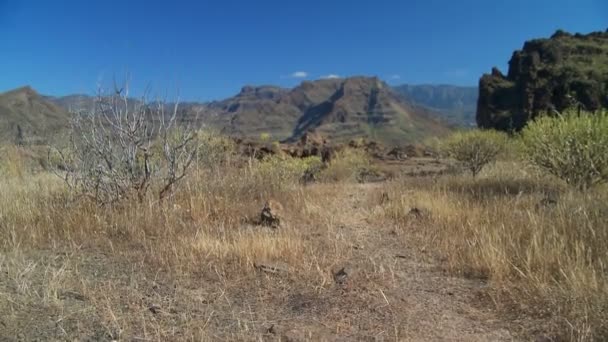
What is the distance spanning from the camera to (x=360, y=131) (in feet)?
600

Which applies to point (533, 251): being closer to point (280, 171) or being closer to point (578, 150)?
point (578, 150)

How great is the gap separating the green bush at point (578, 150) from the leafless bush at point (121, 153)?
20.3ft

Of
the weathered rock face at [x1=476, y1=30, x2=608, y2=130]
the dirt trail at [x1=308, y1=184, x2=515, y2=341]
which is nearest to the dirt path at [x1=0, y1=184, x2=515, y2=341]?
the dirt trail at [x1=308, y1=184, x2=515, y2=341]

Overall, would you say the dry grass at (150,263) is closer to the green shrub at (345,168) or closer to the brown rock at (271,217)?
the brown rock at (271,217)

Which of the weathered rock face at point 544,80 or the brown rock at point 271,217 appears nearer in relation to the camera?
the brown rock at point 271,217

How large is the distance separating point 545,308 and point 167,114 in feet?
19.0

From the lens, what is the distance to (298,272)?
4242mm

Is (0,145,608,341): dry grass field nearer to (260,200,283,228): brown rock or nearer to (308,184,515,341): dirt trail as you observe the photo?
(308,184,515,341): dirt trail

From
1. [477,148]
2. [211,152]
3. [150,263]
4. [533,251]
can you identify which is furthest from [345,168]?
[150,263]

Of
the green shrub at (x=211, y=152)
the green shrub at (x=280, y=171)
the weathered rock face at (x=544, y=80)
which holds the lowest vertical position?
the green shrub at (x=280, y=171)

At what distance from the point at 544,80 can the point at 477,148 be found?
33048 mm

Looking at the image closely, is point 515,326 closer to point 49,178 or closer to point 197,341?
point 197,341

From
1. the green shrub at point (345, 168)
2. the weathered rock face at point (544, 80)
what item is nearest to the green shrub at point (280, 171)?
the green shrub at point (345, 168)

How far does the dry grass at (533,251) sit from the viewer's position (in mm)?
3111
